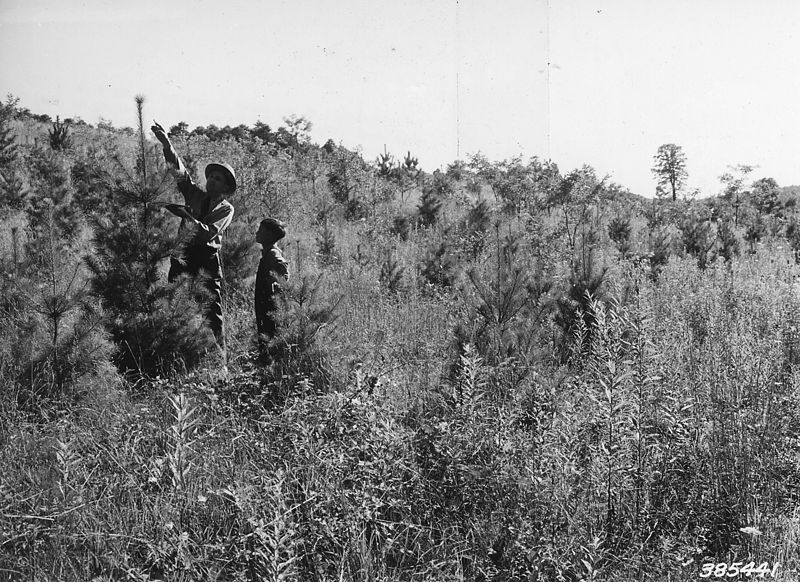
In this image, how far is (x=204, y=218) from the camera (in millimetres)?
5770

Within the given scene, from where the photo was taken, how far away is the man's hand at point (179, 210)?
546cm

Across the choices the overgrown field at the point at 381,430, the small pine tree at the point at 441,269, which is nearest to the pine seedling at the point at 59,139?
the overgrown field at the point at 381,430

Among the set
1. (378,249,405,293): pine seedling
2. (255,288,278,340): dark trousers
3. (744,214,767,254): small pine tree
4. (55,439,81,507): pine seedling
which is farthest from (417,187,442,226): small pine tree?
(55,439,81,507): pine seedling

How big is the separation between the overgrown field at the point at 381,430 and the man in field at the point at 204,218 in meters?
0.17

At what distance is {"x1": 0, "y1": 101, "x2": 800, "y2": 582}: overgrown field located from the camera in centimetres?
295

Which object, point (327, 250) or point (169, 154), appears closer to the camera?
point (169, 154)

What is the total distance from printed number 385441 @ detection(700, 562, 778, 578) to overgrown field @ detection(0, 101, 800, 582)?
0.07 meters

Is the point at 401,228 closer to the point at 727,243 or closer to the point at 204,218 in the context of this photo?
the point at 727,243

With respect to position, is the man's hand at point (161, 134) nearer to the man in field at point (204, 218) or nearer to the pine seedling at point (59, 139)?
the man in field at point (204, 218)

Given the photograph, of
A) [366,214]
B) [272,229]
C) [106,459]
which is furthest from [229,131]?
[106,459]

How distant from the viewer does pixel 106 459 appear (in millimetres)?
3762

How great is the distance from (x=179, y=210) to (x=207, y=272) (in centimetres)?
61

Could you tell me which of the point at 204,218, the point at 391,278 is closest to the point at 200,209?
the point at 204,218

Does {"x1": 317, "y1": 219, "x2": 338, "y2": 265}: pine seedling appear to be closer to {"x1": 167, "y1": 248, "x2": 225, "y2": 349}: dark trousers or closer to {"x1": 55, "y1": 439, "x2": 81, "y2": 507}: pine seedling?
{"x1": 167, "y1": 248, "x2": 225, "y2": 349}: dark trousers
